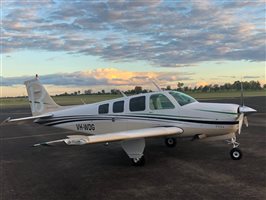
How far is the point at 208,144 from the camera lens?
42.2 ft

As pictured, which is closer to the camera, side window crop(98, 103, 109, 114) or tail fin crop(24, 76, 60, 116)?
side window crop(98, 103, 109, 114)

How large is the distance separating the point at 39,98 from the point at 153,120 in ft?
19.2

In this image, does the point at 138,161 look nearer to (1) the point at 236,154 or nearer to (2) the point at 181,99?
(2) the point at 181,99

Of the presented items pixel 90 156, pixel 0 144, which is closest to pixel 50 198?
pixel 90 156

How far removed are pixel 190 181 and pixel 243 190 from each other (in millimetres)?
1270

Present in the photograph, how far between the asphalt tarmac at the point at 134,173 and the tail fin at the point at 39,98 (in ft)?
6.00

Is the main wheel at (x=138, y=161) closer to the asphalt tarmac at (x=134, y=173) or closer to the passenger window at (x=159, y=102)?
the asphalt tarmac at (x=134, y=173)

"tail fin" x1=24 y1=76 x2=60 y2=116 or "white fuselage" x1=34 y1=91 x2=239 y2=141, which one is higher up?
"tail fin" x1=24 y1=76 x2=60 y2=116

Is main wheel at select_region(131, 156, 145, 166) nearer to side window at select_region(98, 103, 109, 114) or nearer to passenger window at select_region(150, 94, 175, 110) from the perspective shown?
passenger window at select_region(150, 94, 175, 110)

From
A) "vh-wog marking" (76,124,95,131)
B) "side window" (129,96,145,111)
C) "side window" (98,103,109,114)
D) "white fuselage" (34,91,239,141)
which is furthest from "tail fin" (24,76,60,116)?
"side window" (129,96,145,111)

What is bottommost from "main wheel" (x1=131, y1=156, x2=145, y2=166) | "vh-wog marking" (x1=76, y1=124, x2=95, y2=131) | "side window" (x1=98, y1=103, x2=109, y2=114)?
"main wheel" (x1=131, y1=156, x2=145, y2=166)

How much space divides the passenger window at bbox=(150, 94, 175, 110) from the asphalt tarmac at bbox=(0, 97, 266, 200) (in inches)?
63.5

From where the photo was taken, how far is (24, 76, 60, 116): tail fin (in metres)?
14.3

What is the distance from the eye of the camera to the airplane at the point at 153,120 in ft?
32.4
